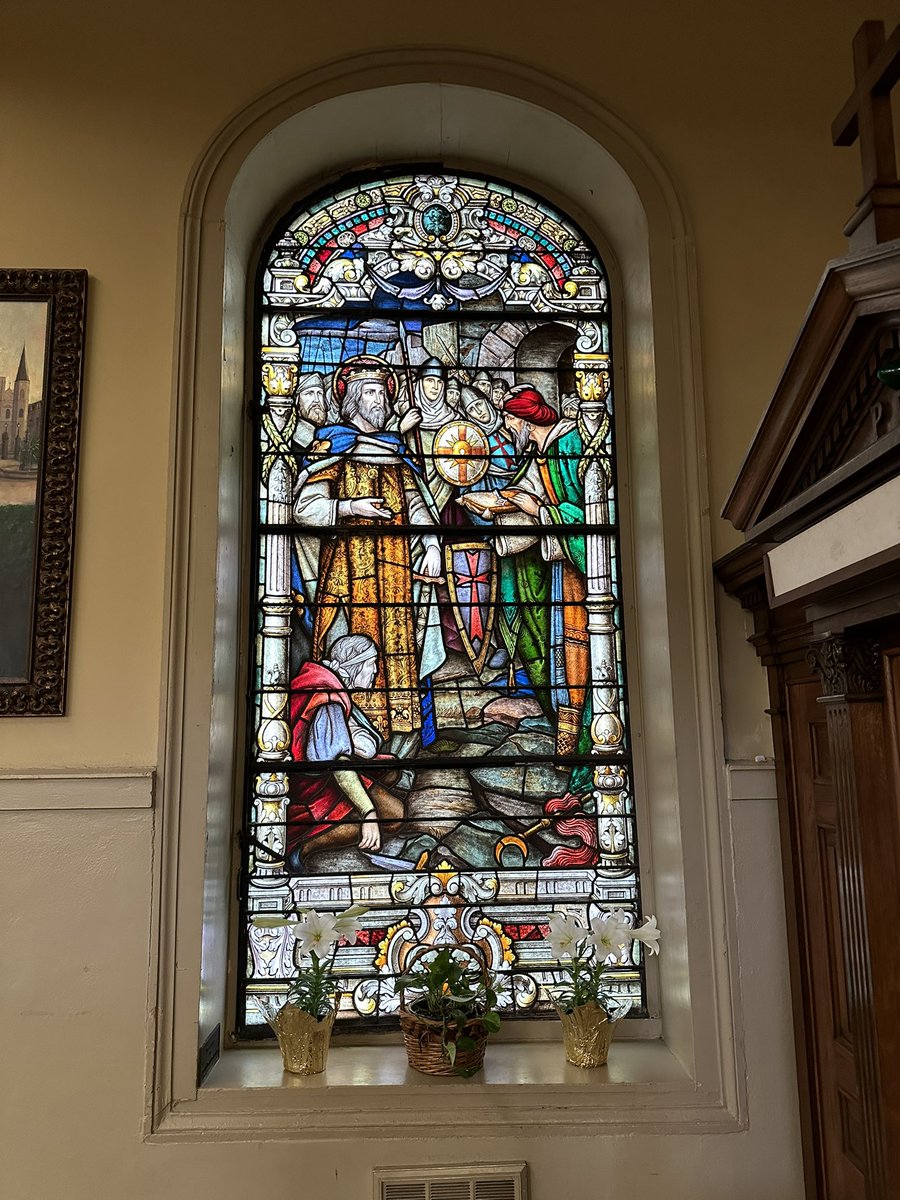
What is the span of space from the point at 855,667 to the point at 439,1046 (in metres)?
1.69

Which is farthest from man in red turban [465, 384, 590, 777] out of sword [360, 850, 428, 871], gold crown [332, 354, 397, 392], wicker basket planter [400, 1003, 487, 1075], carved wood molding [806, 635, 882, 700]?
carved wood molding [806, 635, 882, 700]

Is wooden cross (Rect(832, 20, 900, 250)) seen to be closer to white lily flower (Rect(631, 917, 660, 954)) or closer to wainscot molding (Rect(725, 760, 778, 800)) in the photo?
wainscot molding (Rect(725, 760, 778, 800))

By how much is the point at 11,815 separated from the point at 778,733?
2371 mm

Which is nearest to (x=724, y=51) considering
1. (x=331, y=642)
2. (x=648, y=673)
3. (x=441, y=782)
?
(x=648, y=673)

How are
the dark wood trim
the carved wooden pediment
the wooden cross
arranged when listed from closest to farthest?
the carved wooden pediment → the wooden cross → the dark wood trim

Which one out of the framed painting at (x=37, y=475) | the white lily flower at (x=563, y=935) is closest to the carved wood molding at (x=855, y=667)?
the white lily flower at (x=563, y=935)

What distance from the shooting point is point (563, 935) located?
284 cm

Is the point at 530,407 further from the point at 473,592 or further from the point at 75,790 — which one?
the point at 75,790

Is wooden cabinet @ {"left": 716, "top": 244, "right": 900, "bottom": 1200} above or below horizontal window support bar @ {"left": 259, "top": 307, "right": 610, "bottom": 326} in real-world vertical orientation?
below

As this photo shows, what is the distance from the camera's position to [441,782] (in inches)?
126

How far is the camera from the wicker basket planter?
8.93ft

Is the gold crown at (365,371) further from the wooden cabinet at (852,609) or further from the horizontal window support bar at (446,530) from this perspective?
the wooden cabinet at (852,609)

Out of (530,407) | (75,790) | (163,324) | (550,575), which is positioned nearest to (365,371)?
(530,407)

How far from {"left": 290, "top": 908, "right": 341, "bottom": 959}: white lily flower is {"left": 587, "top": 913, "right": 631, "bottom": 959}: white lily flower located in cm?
81
